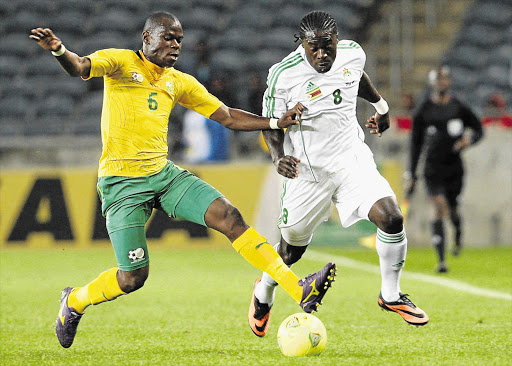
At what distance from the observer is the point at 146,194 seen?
5.61 metres

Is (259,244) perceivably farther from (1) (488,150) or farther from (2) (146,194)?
(1) (488,150)

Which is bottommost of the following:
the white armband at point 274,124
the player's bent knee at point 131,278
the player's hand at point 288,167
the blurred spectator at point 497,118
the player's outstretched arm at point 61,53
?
the blurred spectator at point 497,118

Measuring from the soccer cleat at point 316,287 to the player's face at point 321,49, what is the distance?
1592 millimetres

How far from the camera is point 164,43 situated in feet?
18.1

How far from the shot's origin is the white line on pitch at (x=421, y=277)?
27.7ft

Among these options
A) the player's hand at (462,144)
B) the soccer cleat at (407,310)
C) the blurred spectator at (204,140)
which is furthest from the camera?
the blurred spectator at (204,140)

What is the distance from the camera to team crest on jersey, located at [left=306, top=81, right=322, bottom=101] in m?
6.03

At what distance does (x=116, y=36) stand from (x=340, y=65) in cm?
1292

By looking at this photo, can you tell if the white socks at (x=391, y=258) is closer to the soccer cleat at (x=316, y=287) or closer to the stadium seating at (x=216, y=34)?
the soccer cleat at (x=316, y=287)

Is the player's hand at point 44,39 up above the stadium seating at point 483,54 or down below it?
above

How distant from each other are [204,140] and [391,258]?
8.42 m

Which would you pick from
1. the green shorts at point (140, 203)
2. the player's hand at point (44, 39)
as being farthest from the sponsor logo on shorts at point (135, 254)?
the player's hand at point (44, 39)

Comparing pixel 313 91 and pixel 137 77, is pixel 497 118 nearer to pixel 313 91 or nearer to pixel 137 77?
pixel 313 91

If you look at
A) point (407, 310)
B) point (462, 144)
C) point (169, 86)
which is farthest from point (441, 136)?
point (169, 86)
